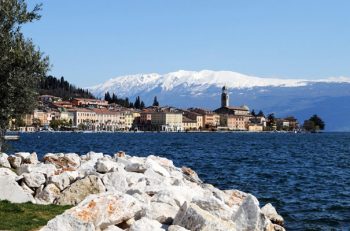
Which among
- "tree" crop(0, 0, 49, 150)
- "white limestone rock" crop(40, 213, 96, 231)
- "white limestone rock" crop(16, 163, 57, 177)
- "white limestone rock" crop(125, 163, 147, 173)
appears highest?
"tree" crop(0, 0, 49, 150)

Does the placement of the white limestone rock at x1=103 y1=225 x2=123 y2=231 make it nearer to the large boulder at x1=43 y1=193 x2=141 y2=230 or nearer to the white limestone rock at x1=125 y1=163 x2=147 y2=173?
the large boulder at x1=43 y1=193 x2=141 y2=230

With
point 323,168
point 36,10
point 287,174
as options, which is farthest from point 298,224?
point 323,168

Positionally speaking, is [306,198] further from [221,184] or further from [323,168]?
[323,168]

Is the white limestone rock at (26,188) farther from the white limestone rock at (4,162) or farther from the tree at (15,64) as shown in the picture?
the white limestone rock at (4,162)

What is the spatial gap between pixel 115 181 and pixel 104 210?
6.61 metres

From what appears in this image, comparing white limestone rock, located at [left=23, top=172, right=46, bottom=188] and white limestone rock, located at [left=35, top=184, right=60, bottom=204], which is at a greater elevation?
white limestone rock, located at [left=23, top=172, right=46, bottom=188]

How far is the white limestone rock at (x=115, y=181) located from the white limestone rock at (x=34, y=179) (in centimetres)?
168

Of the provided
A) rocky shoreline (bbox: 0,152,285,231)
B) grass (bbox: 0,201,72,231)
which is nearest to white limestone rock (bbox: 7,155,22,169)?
rocky shoreline (bbox: 0,152,285,231)

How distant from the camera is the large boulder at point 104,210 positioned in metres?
10.7

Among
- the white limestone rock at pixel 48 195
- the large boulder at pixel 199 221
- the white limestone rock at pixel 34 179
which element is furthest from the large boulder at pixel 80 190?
the large boulder at pixel 199 221

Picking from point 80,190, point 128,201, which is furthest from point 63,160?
point 128,201

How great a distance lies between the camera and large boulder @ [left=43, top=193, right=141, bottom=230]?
1066cm

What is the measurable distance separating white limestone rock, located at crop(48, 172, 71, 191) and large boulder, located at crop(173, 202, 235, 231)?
5804mm

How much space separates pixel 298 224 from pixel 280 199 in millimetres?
6000
